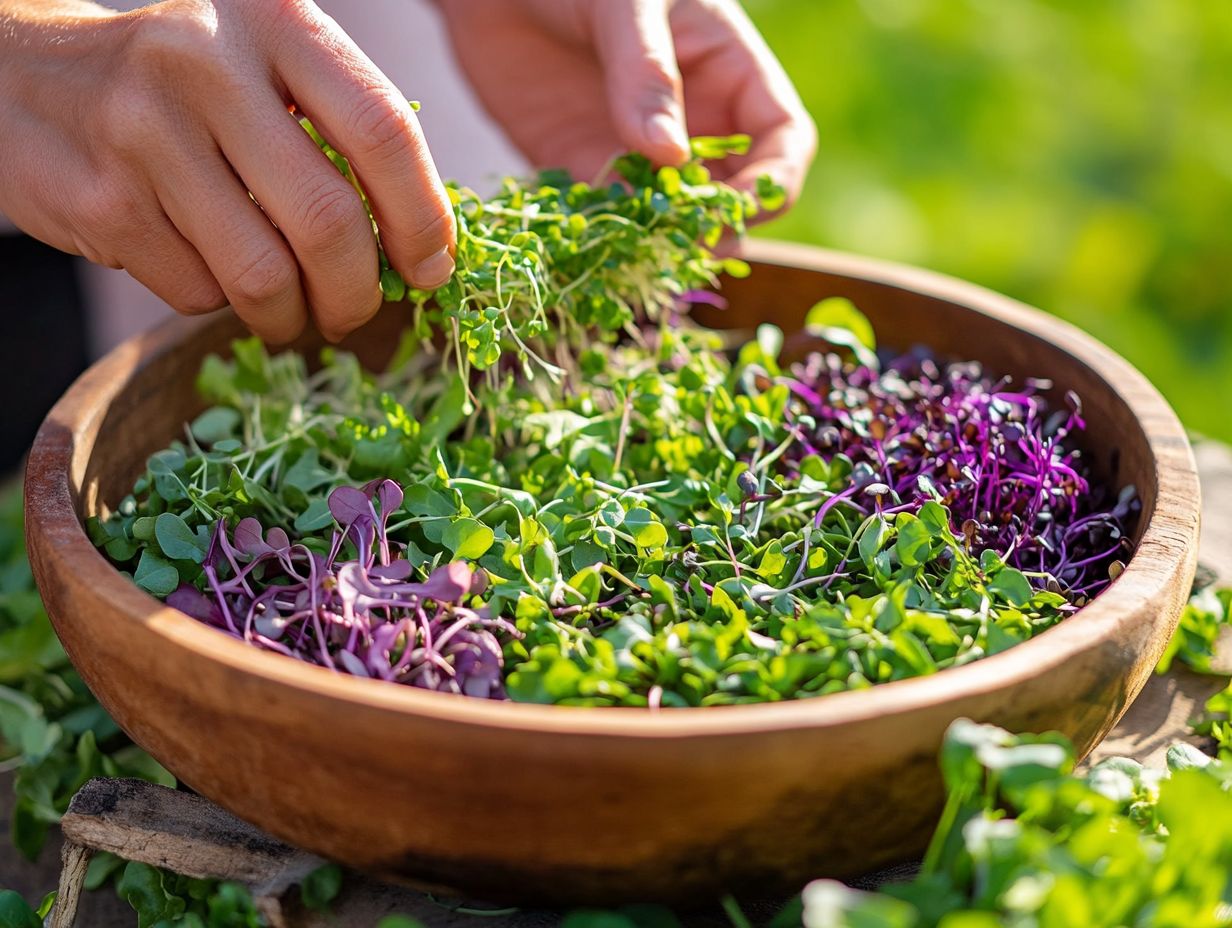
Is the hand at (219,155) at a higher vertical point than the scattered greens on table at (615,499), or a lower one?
higher

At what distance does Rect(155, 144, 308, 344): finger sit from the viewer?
952mm

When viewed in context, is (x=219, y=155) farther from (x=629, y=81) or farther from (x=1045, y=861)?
(x=1045, y=861)

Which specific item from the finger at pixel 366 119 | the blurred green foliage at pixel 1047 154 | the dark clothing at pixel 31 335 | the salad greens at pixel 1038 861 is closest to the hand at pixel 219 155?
the finger at pixel 366 119

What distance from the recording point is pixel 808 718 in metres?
0.69

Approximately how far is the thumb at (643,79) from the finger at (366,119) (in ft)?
1.08

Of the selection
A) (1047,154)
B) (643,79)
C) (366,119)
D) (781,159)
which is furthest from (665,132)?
(1047,154)

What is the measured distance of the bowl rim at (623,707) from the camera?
69 centimetres

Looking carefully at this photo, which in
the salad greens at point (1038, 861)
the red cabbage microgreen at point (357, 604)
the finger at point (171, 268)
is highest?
the finger at point (171, 268)

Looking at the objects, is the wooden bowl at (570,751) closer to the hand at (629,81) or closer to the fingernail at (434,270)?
the fingernail at (434,270)

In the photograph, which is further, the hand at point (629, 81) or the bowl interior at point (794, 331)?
the hand at point (629, 81)

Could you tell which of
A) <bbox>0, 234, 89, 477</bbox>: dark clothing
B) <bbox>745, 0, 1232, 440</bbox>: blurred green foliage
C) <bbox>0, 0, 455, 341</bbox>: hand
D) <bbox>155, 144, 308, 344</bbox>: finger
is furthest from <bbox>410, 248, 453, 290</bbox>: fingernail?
<bbox>745, 0, 1232, 440</bbox>: blurred green foliage

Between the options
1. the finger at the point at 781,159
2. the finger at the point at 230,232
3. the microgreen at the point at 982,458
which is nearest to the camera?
the finger at the point at 230,232

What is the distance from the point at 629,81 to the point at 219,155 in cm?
52

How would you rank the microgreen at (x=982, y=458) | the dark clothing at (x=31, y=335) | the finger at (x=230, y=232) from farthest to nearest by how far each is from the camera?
the dark clothing at (x=31, y=335), the microgreen at (x=982, y=458), the finger at (x=230, y=232)
